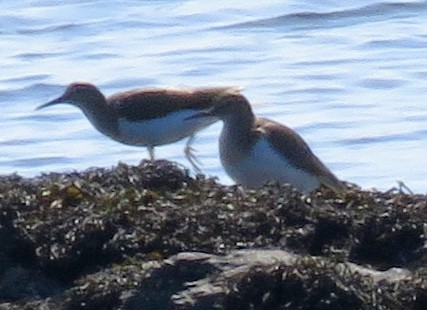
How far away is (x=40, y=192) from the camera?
248 inches

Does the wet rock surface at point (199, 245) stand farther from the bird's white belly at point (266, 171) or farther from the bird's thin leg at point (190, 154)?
the bird's thin leg at point (190, 154)

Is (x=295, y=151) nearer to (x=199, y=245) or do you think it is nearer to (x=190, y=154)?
(x=190, y=154)

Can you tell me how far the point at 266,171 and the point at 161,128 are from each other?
1.49 meters

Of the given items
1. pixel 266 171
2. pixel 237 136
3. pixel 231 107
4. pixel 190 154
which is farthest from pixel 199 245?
pixel 190 154

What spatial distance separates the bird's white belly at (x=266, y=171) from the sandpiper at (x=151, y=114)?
43.0 inches

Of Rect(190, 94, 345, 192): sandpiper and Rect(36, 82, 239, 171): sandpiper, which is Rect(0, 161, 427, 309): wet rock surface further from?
Rect(36, 82, 239, 171): sandpiper

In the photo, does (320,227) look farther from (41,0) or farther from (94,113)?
(41,0)

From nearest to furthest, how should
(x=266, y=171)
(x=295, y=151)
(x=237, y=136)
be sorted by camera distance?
(x=266, y=171) < (x=295, y=151) < (x=237, y=136)

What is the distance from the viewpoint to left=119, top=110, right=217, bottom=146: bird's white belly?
A: 368 inches

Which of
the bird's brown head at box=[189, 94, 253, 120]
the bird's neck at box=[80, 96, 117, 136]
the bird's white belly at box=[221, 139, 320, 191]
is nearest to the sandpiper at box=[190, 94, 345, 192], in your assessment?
the bird's white belly at box=[221, 139, 320, 191]

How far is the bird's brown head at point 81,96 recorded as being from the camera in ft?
31.8

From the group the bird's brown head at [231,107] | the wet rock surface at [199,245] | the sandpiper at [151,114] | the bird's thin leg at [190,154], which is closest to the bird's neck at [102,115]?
the sandpiper at [151,114]

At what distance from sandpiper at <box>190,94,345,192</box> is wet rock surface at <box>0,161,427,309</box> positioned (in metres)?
1.43

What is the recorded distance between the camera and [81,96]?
980 cm
